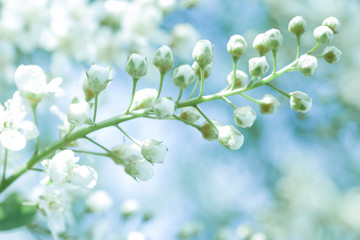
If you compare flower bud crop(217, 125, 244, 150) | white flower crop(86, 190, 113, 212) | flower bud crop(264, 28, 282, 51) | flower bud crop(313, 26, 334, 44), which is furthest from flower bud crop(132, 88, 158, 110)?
white flower crop(86, 190, 113, 212)

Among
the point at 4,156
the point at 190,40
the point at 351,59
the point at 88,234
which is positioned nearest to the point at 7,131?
the point at 4,156

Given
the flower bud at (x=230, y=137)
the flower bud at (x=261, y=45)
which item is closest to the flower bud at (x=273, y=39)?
the flower bud at (x=261, y=45)

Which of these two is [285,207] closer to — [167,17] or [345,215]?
[345,215]

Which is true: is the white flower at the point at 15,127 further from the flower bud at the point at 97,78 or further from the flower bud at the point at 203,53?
the flower bud at the point at 203,53

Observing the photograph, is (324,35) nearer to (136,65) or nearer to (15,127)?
(136,65)

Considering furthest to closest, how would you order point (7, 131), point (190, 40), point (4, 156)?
1. point (190, 40)
2. point (4, 156)
3. point (7, 131)

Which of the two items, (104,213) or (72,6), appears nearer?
(104,213)
